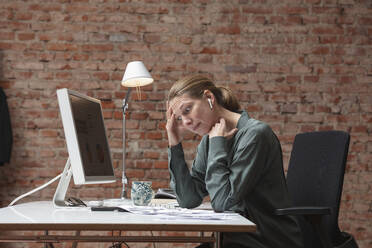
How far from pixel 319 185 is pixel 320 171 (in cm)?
6

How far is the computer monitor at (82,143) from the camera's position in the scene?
5.08 ft

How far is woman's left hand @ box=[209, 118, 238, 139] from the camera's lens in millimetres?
1543

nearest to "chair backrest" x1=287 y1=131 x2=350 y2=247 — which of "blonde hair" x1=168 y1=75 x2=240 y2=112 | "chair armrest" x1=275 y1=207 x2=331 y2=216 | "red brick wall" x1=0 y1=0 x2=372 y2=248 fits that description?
"chair armrest" x1=275 y1=207 x2=331 y2=216

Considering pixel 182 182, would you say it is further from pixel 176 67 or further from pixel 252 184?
pixel 176 67

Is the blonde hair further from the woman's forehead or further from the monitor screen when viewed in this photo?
the monitor screen

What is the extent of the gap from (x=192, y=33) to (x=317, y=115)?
117cm

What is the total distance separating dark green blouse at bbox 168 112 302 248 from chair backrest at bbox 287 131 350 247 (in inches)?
6.2

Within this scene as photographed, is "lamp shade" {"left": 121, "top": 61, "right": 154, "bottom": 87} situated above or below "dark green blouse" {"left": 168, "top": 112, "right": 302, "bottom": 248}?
above

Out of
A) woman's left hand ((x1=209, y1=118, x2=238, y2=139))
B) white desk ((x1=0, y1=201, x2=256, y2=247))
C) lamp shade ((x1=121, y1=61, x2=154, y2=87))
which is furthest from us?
lamp shade ((x1=121, y1=61, x2=154, y2=87))

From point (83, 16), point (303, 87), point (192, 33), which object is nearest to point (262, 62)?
point (303, 87)

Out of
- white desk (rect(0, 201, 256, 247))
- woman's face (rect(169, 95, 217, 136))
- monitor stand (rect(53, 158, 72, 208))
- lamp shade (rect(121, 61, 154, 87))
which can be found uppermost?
lamp shade (rect(121, 61, 154, 87))

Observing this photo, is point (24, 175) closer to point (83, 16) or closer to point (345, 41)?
point (83, 16)

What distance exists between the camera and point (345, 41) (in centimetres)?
337

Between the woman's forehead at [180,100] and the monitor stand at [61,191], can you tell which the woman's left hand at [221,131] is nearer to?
the woman's forehead at [180,100]
